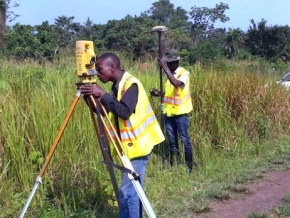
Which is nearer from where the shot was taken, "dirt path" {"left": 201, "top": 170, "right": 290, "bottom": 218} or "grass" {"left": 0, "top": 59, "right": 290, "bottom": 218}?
"grass" {"left": 0, "top": 59, "right": 290, "bottom": 218}

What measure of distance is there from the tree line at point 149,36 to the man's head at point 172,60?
12.8 metres

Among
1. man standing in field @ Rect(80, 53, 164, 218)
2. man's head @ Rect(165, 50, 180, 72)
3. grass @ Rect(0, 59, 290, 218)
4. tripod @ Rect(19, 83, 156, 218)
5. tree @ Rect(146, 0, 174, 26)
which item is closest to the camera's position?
tripod @ Rect(19, 83, 156, 218)

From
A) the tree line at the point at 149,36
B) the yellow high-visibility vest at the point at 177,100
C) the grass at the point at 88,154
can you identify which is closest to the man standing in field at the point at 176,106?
the yellow high-visibility vest at the point at 177,100

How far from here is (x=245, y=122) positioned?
9.62m

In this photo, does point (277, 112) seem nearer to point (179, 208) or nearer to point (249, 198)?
point (249, 198)

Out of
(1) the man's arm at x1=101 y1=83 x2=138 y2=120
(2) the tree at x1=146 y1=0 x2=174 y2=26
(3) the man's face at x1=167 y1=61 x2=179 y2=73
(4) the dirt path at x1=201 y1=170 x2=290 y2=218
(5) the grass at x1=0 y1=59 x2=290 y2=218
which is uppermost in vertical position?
(2) the tree at x1=146 y1=0 x2=174 y2=26

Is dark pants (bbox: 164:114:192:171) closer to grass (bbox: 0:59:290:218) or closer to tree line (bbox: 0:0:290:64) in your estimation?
grass (bbox: 0:59:290:218)

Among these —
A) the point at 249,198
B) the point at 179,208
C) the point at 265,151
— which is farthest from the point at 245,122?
the point at 179,208

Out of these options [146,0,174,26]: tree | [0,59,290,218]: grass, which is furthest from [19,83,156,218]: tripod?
[146,0,174,26]: tree

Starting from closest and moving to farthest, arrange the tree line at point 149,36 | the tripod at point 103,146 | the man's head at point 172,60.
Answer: the tripod at point 103,146 → the man's head at point 172,60 → the tree line at point 149,36

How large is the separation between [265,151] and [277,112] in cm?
178

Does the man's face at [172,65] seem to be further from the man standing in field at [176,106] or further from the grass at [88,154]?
the grass at [88,154]

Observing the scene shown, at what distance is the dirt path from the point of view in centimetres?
589

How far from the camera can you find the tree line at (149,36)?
24281 millimetres
